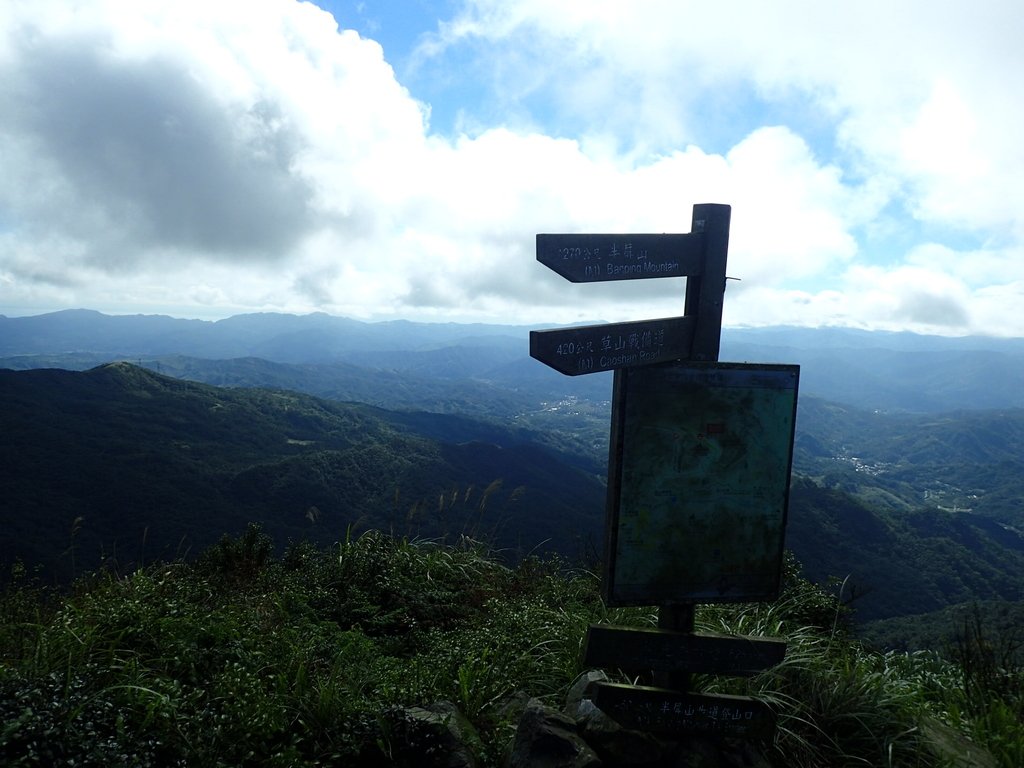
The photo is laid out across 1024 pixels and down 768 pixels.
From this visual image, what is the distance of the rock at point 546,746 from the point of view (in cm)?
291

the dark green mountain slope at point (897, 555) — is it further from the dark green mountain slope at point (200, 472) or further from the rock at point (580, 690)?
the rock at point (580, 690)

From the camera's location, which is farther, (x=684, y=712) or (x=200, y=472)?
(x=200, y=472)

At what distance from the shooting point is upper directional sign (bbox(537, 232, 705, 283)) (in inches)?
121

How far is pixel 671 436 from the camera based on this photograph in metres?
3.25

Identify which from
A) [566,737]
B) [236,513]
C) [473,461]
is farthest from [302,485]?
[566,737]

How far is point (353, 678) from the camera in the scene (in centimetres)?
358

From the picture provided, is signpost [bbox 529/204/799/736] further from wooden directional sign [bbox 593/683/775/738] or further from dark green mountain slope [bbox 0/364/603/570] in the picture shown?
dark green mountain slope [bbox 0/364/603/570]

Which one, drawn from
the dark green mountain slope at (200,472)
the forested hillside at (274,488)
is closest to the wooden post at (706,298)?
the dark green mountain slope at (200,472)

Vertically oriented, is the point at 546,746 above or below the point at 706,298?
below

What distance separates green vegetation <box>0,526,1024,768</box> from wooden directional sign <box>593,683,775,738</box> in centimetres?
28

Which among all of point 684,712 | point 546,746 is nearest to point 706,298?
point 684,712

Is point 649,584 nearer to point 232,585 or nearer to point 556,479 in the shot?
point 232,585

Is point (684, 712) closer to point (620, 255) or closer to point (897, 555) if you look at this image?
point (620, 255)

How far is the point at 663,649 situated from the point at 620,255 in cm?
229
